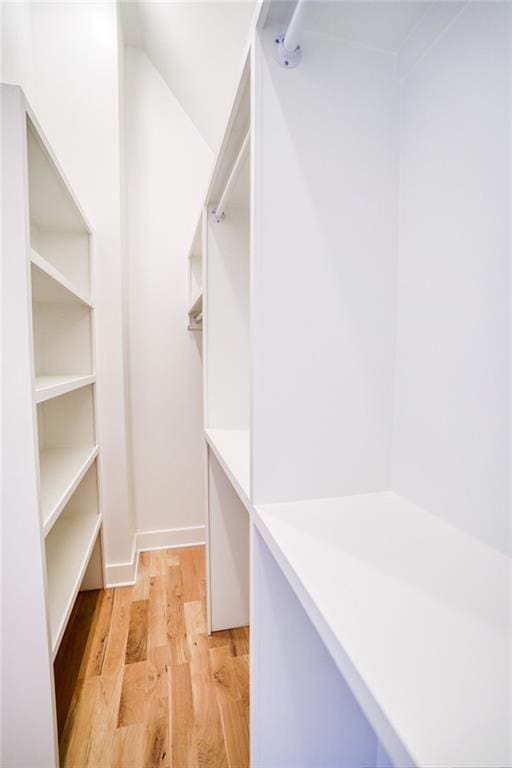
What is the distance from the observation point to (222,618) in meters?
1.55

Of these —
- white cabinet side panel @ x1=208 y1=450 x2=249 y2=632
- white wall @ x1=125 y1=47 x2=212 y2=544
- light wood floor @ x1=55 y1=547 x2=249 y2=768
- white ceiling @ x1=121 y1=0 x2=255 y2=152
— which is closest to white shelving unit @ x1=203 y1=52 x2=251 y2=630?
white cabinet side panel @ x1=208 y1=450 x2=249 y2=632

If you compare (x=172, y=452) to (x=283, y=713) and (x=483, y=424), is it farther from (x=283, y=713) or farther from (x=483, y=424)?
(x=483, y=424)

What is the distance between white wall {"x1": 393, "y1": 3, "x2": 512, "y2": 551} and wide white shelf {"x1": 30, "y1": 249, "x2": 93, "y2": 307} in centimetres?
97

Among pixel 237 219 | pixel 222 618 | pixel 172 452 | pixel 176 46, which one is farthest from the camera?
pixel 172 452

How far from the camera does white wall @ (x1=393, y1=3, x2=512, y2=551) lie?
0.54 meters

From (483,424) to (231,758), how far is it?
1.23 metres

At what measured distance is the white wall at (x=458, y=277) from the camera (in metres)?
0.54

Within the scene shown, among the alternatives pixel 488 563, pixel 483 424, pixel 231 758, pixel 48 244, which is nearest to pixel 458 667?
pixel 488 563

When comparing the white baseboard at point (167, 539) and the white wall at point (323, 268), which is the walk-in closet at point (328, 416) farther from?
the white baseboard at point (167, 539)

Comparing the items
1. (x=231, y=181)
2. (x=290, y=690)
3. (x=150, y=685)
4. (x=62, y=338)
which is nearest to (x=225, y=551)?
(x=150, y=685)

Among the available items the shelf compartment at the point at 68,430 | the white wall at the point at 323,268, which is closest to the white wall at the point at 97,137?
the shelf compartment at the point at 68,430

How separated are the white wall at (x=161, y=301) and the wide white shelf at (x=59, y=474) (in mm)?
504

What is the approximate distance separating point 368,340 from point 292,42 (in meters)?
0.56

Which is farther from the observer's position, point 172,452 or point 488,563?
point 172,452
